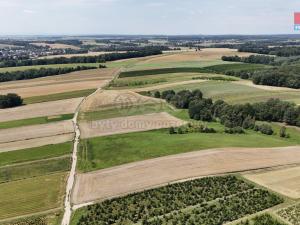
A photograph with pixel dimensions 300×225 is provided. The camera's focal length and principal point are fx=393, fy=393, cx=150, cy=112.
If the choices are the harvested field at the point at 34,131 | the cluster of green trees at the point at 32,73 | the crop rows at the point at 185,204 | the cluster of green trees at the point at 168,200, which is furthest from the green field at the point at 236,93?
the cluster of green trees at the point at 32,73

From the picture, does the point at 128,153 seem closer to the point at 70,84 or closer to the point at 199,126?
the point at 199,126

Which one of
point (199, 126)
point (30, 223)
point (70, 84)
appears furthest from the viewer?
point (70, 84)

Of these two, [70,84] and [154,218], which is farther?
[70,84]

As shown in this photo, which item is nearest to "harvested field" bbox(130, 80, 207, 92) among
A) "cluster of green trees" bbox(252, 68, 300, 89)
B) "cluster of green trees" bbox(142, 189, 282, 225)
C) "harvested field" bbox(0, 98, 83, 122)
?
"cluster of green trees" bbox(252, 68, 300, 89)

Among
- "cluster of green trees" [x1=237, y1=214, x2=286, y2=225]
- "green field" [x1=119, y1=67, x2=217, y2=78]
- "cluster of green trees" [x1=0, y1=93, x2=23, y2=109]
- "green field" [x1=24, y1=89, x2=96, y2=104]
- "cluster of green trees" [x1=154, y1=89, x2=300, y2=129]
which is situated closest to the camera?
"cluster of green trees" [x1=237, y1=214, x2=286, y2=225]

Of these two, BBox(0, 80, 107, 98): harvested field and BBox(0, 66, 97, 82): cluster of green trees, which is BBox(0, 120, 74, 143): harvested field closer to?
BBox(0, 80, 107, 98): harvested field

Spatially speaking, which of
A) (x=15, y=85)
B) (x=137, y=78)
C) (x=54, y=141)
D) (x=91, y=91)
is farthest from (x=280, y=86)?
(x=15, y=85)
